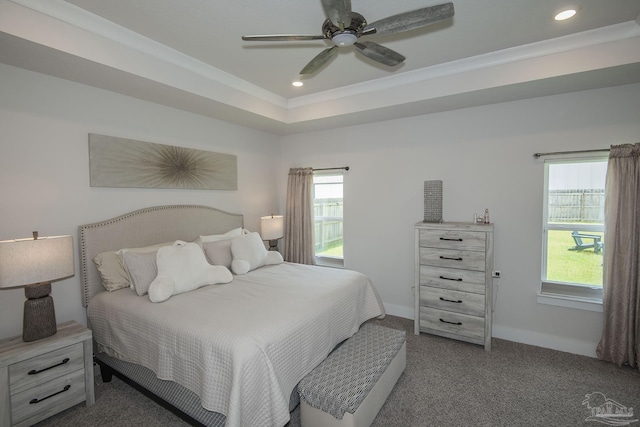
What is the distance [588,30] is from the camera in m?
2.32

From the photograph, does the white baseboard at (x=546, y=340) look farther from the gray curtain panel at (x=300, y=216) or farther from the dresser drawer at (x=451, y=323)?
the gray curtain panel at (x=300, y=216)

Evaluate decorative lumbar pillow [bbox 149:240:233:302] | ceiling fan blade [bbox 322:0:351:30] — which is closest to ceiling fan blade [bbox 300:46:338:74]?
ceiling fan blade [bbox 322:0:351:30]

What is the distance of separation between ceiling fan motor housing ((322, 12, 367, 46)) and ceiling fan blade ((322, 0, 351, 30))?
0.05 metres

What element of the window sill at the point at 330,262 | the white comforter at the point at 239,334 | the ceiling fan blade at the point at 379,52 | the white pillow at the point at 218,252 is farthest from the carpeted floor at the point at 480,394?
the ceiling fan blade at the point at 379,52

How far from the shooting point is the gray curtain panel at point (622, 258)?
8.30ft

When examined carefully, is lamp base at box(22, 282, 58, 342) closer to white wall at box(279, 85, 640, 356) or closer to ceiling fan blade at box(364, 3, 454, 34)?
ceiling fan blade at box(364, 3, 454, 34)

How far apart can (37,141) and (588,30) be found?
175 inches

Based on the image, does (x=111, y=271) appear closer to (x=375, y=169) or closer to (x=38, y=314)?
(x=38, y=314)

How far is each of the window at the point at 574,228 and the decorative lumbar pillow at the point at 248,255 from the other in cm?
290

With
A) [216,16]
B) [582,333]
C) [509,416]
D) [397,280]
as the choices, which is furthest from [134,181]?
[582,333]

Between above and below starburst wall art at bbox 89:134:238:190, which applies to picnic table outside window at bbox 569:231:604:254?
below

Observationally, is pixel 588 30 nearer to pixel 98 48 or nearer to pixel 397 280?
pixel 397 280

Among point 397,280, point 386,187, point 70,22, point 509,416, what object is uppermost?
point 70,22

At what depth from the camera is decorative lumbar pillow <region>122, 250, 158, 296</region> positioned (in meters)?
2.40
